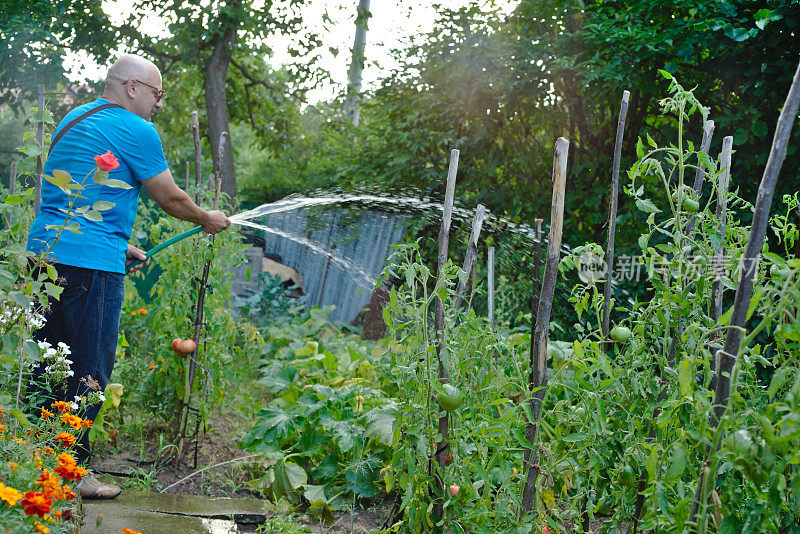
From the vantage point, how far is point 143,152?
8.20 ft

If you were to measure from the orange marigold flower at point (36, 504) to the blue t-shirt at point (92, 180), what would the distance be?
117 centimetres

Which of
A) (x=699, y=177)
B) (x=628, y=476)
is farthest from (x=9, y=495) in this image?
(x=699, y=177)

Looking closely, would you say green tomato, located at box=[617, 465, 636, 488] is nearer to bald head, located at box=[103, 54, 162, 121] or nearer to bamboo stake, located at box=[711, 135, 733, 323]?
bamboo stake, located at box=[711, 135, 733, 323]

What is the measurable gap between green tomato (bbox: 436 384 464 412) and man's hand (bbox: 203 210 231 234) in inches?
55.5

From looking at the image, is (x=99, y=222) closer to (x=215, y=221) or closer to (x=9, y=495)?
(x=215, y=221)

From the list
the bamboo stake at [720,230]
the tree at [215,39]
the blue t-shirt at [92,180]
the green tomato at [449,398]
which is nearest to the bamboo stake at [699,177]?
the bamboo stake at [720,230]

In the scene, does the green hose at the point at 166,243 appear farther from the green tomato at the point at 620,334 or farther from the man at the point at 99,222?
the green tomato at the point at 620,334

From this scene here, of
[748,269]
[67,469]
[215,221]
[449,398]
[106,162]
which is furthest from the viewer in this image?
[215,221]

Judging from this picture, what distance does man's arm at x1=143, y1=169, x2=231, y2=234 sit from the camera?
2.57m

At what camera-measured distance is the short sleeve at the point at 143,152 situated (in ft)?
8.14

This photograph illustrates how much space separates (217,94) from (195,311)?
17.9ft

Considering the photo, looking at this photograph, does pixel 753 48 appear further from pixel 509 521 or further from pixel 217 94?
pixel 217 94

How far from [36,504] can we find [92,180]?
4.51 feet

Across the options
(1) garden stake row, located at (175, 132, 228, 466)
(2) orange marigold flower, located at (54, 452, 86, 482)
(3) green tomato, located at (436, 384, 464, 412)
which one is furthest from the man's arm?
(3) green tomato, located at (436, 384, 464, 412)
